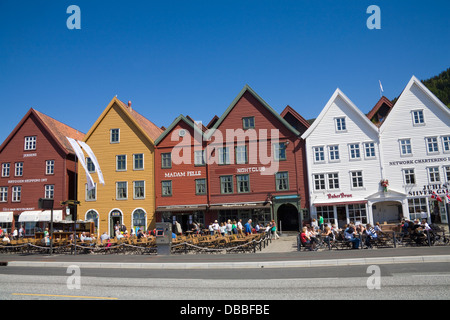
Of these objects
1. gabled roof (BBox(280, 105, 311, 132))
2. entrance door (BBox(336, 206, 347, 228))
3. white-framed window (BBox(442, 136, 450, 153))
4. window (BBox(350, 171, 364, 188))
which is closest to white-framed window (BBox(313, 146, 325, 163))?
window (BBox(350, 171, 364, 188))

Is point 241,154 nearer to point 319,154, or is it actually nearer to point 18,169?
point 319,154

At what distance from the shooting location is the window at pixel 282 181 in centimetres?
3183

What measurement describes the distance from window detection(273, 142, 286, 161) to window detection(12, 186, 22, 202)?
2719 centimetres

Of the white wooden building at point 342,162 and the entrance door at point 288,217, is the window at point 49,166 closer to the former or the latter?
the entrance door at point 288,217

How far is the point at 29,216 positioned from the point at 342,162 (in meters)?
30.8

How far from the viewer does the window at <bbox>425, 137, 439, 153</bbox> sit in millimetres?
29625

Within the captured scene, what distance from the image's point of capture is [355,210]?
30.4 meters

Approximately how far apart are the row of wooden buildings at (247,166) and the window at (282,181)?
9 cm

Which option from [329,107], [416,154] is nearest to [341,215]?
[416,154]

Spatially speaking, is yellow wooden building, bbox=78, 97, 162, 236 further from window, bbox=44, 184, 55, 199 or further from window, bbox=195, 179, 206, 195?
window, bbox=195, 179, 206, 195

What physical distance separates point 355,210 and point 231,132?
43.5 ft

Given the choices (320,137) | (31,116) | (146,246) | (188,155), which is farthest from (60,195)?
(320,137)

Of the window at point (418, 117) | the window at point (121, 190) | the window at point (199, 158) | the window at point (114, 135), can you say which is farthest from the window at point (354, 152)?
the window at point (114, 135)

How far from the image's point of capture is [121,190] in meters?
34.8
